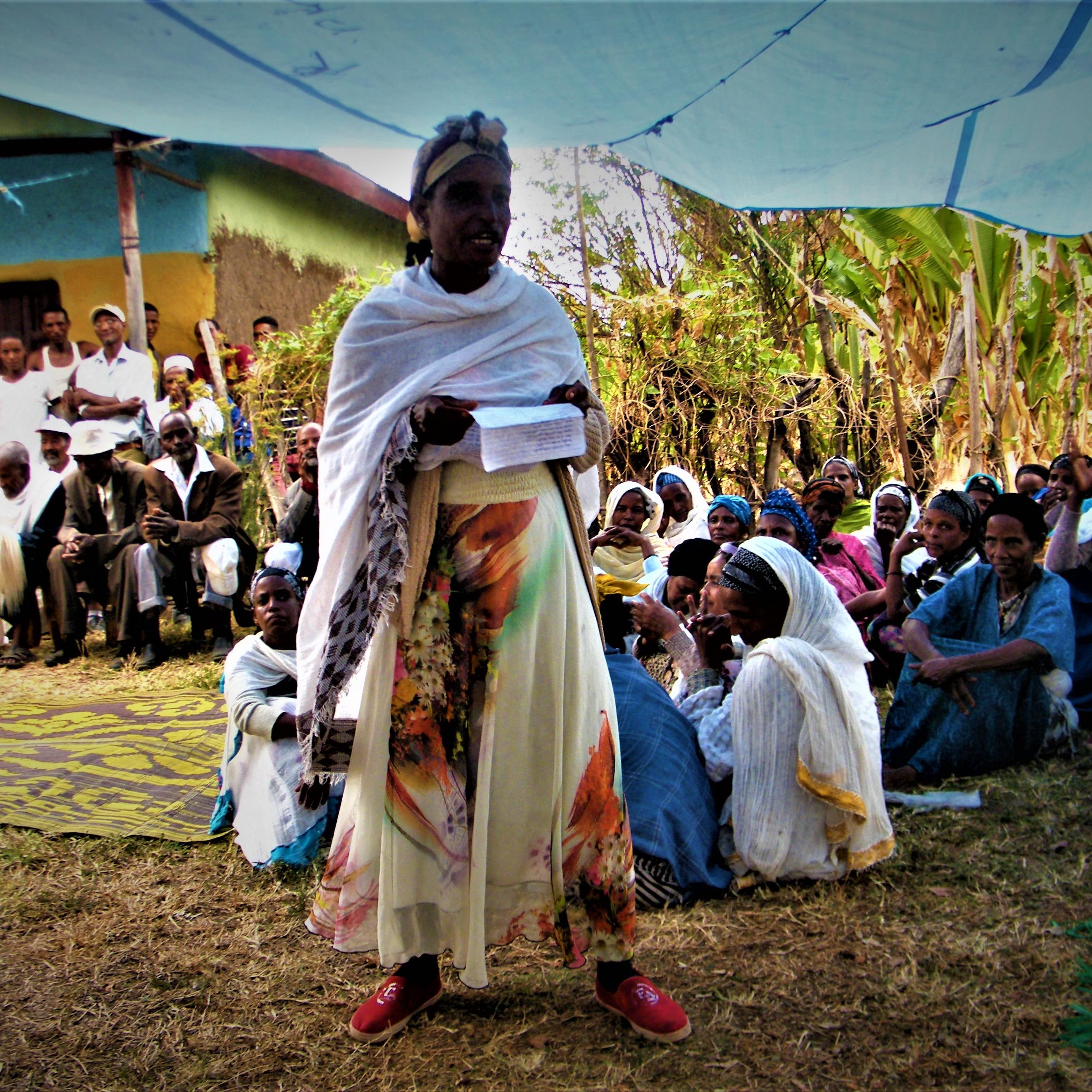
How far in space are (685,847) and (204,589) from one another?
522 cm

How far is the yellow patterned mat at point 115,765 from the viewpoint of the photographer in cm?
400

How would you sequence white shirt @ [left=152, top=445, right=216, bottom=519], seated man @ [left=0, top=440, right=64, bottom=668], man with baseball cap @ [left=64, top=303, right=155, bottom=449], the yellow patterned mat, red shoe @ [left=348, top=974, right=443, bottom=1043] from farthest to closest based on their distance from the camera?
1. man with baseball cap @ [left=64, top=303, right=155, bottom=449]
2. seated man @ [left=0, top=440, right=64, bottom=668]
3. white shirt @ [left=152, top=445, right=216, bottom=519]
4. the yellow patterned mat
5. red shoe @ [left=348, top=974, right=443, bottom=1043]

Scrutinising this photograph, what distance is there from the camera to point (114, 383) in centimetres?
824

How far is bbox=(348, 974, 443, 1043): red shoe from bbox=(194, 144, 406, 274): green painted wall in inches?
320

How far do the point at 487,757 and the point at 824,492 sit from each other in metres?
4.35

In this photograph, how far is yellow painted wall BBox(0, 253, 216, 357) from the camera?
376 inches

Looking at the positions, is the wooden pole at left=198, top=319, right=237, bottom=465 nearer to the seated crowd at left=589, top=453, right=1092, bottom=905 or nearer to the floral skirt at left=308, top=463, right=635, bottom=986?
the seated crowd at left=589, top=453, right=1092, bottom=905

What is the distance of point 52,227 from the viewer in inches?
381

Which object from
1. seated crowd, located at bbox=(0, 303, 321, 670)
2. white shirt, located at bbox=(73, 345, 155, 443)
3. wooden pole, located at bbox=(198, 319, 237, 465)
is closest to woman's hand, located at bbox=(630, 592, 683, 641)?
seated crowd, located at bbox=(0, 303, 321, 670)

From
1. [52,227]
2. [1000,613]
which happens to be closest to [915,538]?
[1000,613]

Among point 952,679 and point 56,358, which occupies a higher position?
point 56,358

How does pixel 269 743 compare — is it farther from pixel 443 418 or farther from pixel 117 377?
pixel 117 377

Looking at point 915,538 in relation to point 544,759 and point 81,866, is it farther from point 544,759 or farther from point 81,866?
point 81,866

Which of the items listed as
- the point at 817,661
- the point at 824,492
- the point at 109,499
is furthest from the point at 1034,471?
the point at 109,499
